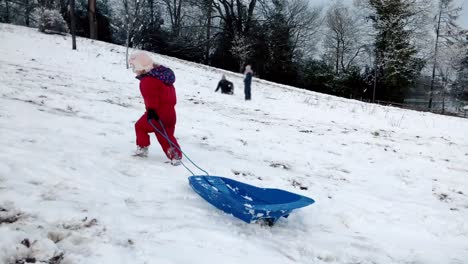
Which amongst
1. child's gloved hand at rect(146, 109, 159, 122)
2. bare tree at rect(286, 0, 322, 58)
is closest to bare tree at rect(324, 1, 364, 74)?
bare tree at rect(286, 0, 322, 58)

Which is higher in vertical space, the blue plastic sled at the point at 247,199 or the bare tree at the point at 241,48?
the bare tree at the point at 241,48

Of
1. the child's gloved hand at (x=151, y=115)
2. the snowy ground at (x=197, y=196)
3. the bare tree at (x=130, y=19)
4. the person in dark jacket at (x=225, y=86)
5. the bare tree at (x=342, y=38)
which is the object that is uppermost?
the bare tree at (x=342, y=38)

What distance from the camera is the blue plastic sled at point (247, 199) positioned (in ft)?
10.9

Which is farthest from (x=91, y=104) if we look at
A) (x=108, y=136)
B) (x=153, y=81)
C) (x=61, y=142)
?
(x=153, y=81)

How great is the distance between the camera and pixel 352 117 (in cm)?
1238

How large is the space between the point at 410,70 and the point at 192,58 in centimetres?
2134

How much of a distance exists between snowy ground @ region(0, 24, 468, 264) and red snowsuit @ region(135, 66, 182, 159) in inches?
10.7

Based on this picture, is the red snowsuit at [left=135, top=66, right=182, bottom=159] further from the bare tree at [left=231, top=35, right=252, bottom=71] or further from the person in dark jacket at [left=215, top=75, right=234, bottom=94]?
the bare tree at [left=231, top=35, right=252, bottom=71]

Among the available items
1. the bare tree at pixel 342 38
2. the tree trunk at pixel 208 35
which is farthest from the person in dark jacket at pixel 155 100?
the bare tree at pixel 342 38

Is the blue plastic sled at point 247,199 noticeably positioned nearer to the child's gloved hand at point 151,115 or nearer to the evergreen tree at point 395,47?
the child's gloved hand at point 151,115

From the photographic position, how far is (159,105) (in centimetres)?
484

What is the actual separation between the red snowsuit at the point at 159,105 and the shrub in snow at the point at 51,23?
25.1m

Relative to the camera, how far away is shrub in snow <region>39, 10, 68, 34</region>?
25594 mm

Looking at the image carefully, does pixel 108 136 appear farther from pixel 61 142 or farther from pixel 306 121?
pixel 306 121
